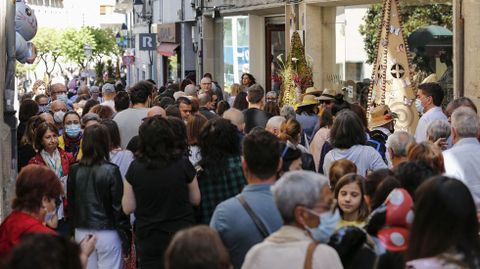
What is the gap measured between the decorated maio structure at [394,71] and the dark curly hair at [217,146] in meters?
6.26

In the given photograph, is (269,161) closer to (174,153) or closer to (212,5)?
(174,153)

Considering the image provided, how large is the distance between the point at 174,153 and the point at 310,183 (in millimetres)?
2667

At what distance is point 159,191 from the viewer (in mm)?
7434

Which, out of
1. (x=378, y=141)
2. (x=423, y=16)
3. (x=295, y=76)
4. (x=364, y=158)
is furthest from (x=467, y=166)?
(x=423, y=16)

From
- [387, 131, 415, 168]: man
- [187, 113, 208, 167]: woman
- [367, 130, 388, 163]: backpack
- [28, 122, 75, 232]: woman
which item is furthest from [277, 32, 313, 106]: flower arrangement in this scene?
[387, 131, 415, 168]: man

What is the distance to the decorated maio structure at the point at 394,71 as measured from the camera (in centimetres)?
1377

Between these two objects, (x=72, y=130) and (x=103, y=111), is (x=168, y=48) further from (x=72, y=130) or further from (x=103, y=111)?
(x=72, y=130)

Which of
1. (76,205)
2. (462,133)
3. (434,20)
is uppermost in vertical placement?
(434,20)

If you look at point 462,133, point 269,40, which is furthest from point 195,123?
point 269,40

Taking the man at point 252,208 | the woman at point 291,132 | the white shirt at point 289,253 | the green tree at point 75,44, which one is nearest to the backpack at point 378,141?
the woman at point 291,132

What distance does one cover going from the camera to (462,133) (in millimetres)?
8328

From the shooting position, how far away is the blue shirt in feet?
19.9

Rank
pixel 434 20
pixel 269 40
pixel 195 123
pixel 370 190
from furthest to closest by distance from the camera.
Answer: pixel 269 40
pixel 434 20
pixel 195 123
pixel 370 190

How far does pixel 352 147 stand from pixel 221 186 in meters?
1.97
